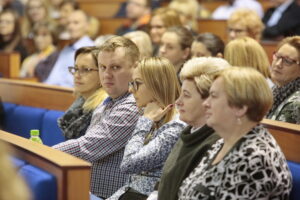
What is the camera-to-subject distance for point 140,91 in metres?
3.21

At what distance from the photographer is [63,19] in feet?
29.0

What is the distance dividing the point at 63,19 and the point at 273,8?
2.66m

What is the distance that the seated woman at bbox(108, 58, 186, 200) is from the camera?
3.03 metres

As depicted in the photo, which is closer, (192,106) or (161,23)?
(192,106)

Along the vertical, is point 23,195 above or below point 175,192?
above

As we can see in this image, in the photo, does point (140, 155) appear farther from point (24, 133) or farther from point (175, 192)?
point (24, 133)

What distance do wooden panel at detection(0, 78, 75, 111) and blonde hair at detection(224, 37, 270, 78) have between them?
1.08 m

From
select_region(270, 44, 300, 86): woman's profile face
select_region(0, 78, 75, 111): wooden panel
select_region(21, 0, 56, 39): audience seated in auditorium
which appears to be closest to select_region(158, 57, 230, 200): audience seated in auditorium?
select_region(270, 44, 300, 86): woman's profile face

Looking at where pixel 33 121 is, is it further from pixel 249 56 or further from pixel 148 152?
pixel 148 152

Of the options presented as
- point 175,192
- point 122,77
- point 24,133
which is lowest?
point 24,133

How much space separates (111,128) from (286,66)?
1.03m

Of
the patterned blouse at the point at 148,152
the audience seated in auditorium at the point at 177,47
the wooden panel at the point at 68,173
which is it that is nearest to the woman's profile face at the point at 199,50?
the audience seated in auditorium at the point at 177,47

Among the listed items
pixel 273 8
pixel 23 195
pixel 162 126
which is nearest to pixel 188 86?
pixel 162 126

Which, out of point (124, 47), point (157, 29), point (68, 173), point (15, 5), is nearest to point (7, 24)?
point (15, 5)
